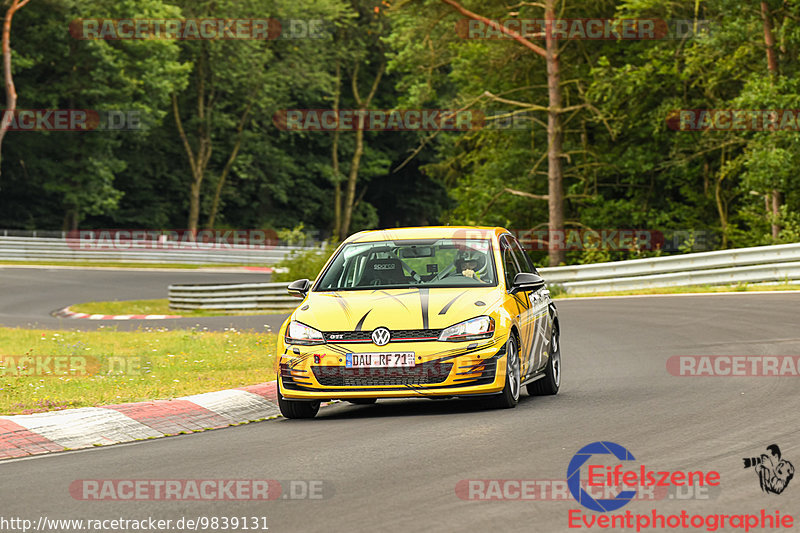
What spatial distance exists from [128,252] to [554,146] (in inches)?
938

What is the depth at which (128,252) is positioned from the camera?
176 ft

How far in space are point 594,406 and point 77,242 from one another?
152 feet

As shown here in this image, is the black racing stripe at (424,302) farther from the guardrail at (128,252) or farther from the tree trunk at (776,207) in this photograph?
the guardrail at (128,252)

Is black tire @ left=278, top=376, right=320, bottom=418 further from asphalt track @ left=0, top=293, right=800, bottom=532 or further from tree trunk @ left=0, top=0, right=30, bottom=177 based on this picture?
tree trunk @ left=0, top=0, right=30, bottom=177

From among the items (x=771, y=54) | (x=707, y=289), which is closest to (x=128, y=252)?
(x=771, y=54)

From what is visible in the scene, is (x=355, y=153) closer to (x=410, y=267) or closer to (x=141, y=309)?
(x=141, y=309)

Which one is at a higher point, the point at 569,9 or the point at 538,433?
the point at 569,9

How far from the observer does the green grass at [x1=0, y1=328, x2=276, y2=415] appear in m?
11.8

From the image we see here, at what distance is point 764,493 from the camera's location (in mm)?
6590

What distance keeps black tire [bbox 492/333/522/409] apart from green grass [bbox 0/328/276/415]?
317 cm

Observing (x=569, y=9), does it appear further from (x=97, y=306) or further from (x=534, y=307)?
(x=534, y=307)

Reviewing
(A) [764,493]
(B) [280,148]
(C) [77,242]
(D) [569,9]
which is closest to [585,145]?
(D) [569,9]

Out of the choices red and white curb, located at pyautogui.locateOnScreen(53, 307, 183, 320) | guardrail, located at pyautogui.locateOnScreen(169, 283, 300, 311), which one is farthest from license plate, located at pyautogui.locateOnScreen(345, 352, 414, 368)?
guardrail, located at pyautogui.locateOnScreen(169, 283, 300, 311)

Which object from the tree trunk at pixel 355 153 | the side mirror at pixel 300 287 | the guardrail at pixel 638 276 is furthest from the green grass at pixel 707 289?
the tree trunk at pixel 355 153
